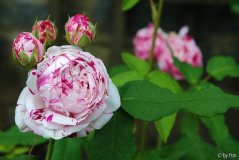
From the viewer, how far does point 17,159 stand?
0.80 meters

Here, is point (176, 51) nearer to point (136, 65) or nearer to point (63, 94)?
point (136, 65)

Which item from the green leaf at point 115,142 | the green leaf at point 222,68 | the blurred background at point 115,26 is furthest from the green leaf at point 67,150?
the blurred background at point 115,26

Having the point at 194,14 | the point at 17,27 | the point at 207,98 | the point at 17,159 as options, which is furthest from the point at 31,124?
the point at 194,14

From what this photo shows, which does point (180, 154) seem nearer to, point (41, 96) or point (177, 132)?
point (41, 96)

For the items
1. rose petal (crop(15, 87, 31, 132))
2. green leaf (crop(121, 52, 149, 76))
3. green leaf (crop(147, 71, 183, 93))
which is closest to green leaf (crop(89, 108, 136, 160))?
rose petal (crop(15, 87, 31, 132))

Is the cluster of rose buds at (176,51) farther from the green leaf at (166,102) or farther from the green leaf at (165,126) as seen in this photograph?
the green leaf at (166,102)

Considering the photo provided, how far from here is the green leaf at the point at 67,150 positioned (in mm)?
995

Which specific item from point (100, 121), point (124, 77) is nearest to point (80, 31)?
point (100, 121)

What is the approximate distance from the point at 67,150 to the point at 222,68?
2.81 feet

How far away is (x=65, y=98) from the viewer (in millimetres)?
607

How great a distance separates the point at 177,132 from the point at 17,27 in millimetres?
2092

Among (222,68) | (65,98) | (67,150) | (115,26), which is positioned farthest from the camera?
(115,26)

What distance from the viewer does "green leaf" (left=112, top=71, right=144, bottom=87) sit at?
3.38 ft

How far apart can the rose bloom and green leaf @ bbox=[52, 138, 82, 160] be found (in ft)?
1.31
